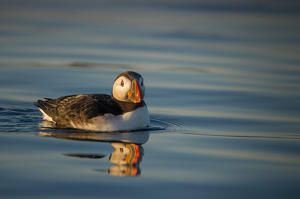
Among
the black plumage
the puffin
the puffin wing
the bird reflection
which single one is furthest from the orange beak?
the bird reflection

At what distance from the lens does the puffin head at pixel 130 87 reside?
28.0 feet

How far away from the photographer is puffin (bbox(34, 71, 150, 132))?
847 centimetres

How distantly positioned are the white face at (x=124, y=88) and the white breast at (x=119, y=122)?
0.32 metres

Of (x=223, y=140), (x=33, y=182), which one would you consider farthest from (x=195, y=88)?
(x=33, y=182)

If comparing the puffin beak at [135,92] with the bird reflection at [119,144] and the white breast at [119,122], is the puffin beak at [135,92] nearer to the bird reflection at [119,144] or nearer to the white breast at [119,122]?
the white breast at [119,122]

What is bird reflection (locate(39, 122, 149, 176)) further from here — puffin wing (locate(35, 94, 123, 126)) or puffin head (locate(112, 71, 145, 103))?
puffin head (locate(112, 71, 145, 103))

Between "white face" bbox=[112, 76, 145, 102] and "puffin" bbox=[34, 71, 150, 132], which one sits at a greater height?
"white face" bbox=[112, 76, 145, 102]

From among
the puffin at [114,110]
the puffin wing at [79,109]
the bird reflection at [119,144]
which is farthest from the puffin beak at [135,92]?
the bird reflection at [119,144]

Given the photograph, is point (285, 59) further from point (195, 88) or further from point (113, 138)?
point (113, 138)

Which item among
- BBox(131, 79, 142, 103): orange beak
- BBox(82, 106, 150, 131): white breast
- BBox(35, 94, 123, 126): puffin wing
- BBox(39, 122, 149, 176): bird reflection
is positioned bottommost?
BBox(39, 122, 149, 176): bird reflection

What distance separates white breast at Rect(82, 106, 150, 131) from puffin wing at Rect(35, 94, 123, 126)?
0.10 m

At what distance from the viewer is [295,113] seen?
1014 centimetres

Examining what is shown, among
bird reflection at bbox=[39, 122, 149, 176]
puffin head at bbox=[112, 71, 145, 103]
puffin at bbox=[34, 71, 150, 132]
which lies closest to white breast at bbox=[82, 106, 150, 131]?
puffin at bbox=[34, 71, 150, 132]

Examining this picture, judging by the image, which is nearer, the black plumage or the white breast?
the white breast
